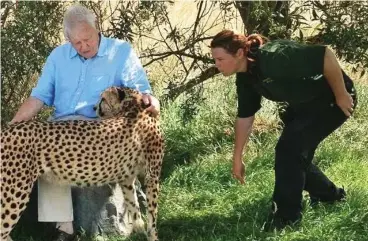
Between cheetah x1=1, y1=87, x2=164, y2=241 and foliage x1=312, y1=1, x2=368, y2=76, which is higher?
foliage x1=312, y1=1, x2=368, y2=76

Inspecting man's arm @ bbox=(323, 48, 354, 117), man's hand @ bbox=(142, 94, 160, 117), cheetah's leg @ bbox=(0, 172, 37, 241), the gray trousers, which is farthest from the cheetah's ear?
man's arm @ bbox=(323, 48, 354, 117)

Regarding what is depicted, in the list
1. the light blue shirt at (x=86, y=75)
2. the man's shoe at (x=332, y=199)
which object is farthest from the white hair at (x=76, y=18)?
the man's shoe at (x=332, y=199)

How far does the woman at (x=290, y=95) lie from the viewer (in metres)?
3.88

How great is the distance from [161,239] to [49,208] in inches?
27.1

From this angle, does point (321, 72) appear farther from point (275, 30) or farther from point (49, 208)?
point (49, 208)

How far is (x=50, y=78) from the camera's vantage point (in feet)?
13.8

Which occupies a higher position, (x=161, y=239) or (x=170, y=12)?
(x=170, y=12)

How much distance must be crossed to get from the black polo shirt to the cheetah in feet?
1.89

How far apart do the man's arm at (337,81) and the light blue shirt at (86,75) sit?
1012 millimetres

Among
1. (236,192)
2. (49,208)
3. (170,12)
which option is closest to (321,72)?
(236,192)

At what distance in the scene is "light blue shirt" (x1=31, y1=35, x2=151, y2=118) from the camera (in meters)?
4.16

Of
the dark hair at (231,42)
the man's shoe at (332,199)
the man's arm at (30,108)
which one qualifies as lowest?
the man's shoe at (332,199)

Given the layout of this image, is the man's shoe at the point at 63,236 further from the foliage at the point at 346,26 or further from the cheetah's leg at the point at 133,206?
the foliage at the point at 346,26

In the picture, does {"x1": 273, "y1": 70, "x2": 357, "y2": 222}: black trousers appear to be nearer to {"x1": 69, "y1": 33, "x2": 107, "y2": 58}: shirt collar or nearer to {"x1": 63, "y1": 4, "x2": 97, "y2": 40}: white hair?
{"x1": 69, "y1": 33, "x2": 107, "y2": 58}: shirt collar
